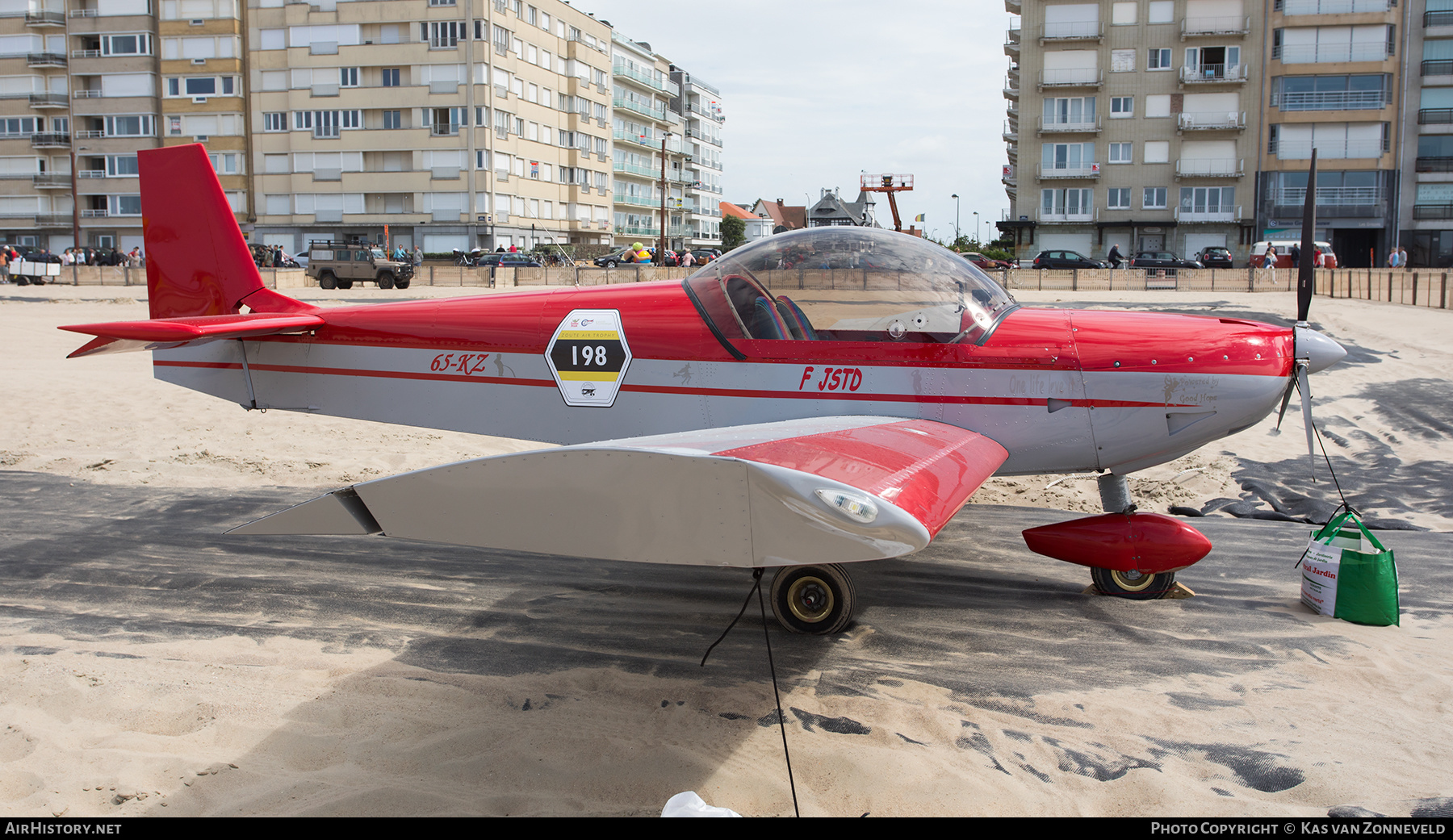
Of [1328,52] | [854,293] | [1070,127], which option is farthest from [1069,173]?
[854,293]

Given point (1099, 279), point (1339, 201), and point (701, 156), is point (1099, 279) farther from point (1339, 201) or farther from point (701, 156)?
point (701, 156)

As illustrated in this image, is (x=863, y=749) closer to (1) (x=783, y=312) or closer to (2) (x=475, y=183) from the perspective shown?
(1) (x=783, y=312)

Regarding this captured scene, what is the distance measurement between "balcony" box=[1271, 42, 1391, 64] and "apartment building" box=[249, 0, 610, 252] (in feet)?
161

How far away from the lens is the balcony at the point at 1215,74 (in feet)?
180

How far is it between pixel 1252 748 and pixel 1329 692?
910mm

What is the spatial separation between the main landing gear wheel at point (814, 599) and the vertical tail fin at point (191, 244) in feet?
16.1

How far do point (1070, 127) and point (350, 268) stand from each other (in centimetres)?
4450

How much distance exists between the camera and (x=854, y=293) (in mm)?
5918

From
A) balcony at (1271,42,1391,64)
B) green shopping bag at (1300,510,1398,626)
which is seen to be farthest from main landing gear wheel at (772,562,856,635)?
balcony at (1271,42,1391,64)

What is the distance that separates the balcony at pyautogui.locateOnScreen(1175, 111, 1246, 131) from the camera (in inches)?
2174

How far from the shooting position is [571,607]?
19.7ft

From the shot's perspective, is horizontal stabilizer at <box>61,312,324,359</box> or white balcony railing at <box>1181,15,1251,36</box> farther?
white balcony railing at <box>1181,15,1251,36</box>

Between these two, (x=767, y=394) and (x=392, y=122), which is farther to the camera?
(x=392, y=122)

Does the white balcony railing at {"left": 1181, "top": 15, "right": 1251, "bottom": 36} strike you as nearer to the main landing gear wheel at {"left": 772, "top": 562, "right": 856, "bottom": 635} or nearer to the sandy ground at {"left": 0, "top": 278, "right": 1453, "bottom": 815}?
the sandy ground at {"left": 0, "top": 278, "right": 1453, "bottom": 815}
